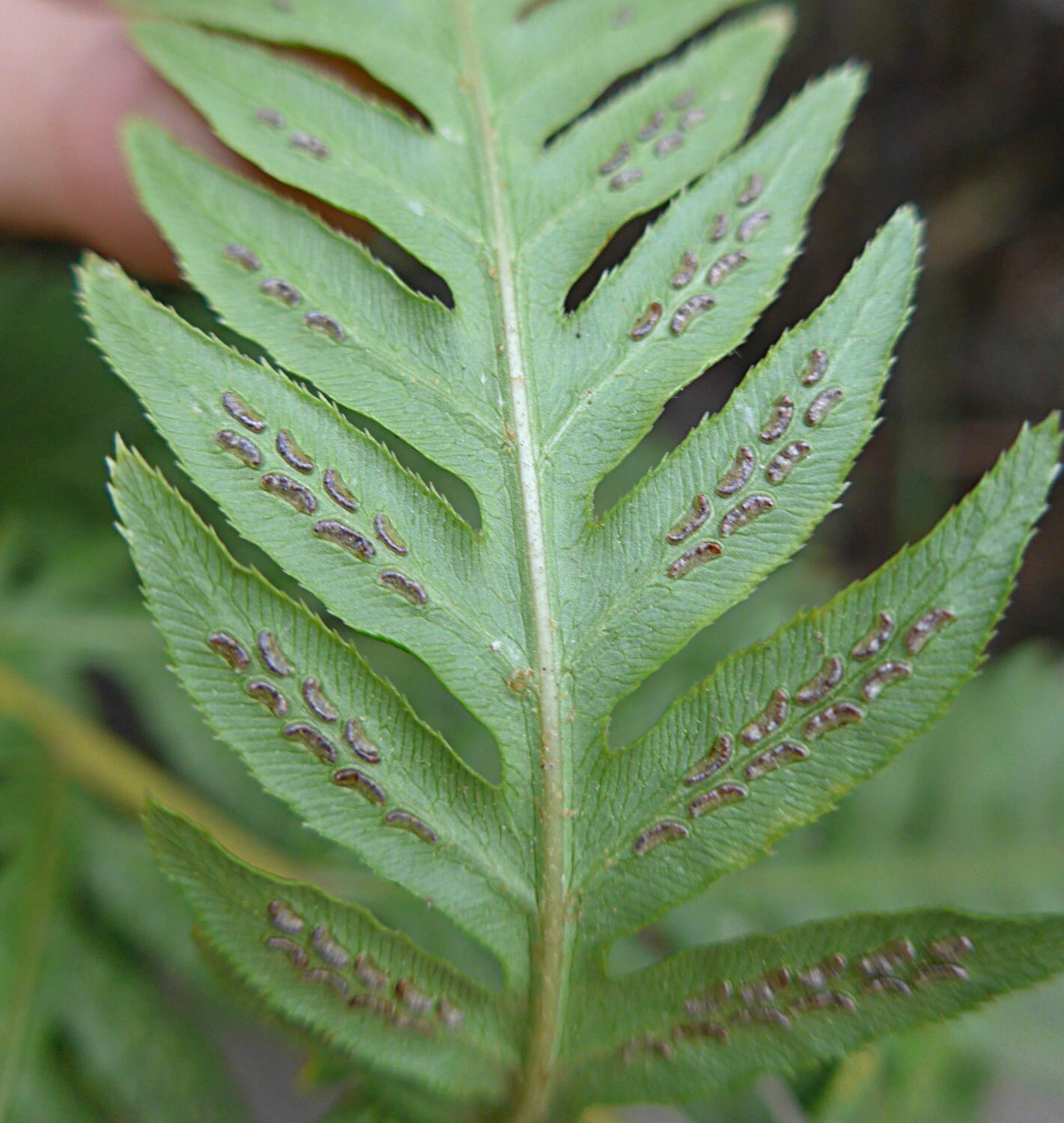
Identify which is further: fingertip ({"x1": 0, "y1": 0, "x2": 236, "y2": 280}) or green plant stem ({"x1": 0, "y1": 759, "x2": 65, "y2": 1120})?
fingertip ({"x1": 0, "y1": 0, "x2": 236, "y2": 280})

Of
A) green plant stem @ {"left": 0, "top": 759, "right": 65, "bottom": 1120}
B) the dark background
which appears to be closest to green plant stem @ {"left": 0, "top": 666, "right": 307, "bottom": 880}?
green plant stem @ {"left": 0, "top": 759, "right": 65, "bottom": 1120}

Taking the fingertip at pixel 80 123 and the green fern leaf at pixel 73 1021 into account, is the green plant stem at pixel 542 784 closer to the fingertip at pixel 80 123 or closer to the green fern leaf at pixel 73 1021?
the green fern leaf at pixel 73 1021

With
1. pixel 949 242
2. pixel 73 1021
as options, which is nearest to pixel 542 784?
pixel 73 1021

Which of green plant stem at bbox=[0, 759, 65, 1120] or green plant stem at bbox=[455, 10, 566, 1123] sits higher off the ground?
green plant stem at bbox=[455, 10, 566, 1123]

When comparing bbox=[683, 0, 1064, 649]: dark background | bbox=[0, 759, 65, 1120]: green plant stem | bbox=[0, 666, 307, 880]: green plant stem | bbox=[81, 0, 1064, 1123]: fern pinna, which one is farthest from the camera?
bbox=[683, 0, 1064, 649]: dark background

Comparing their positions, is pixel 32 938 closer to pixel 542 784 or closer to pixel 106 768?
pixel 106 768

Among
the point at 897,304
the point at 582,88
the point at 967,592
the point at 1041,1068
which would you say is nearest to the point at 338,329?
the point at 582,88

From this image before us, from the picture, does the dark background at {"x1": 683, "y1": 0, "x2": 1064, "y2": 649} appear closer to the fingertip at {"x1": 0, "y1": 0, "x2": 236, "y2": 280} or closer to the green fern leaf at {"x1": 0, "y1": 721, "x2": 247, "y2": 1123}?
the fingertip at {"x1": 0, "y1": 0, "x2": 236, "y2": 280}
